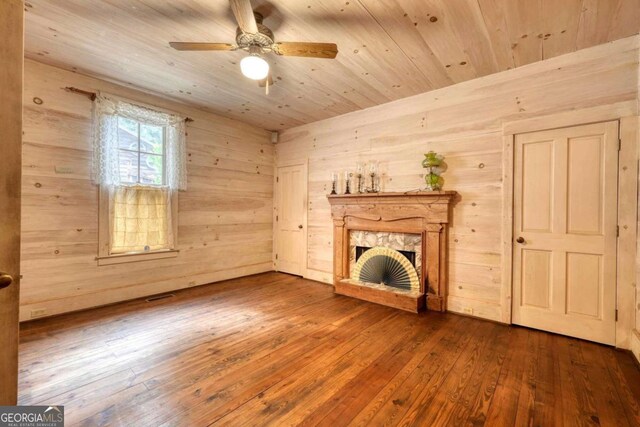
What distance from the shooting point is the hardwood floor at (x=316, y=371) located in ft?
5.51

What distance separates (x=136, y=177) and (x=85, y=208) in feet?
2.17

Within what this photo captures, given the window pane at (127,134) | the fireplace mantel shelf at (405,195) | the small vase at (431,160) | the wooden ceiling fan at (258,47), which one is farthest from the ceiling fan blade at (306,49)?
the window pane at (127,134)

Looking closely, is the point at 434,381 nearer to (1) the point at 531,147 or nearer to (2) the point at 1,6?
(1) the point at 531,147

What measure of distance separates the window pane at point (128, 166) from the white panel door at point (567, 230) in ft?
14.8

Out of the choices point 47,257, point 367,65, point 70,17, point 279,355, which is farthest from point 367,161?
point 47,257

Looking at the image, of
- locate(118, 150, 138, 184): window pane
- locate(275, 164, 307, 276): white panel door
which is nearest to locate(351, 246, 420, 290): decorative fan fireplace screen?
locate(275, 164, 307, 276): white panel door

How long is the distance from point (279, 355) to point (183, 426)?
87cm

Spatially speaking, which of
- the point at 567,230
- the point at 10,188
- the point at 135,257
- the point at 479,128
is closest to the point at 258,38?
the point at 10,188

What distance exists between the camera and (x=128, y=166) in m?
3.60

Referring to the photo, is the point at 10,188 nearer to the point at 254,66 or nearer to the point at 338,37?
the point at 254,66

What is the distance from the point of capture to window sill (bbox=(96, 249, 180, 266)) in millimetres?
3422

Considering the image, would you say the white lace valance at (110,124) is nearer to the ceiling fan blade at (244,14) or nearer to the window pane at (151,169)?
the window pane at (151,169)

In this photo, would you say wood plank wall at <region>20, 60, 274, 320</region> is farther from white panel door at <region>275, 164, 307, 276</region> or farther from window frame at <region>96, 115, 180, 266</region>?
white panel door at <region>275, 164, 307, 276</region>

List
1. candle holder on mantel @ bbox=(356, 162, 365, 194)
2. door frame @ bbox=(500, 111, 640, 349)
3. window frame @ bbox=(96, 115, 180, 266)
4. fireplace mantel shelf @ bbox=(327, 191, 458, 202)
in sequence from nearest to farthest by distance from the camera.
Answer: door frame @ bbox=(500, 111, 640, 349), fireplace mantel shelf @ bbox=(327, 191, 458, 202), window frame @ bbox=(96, 115, 180, 266), candle holder on mantel @ bbox=(356, 162, 365, 194)
